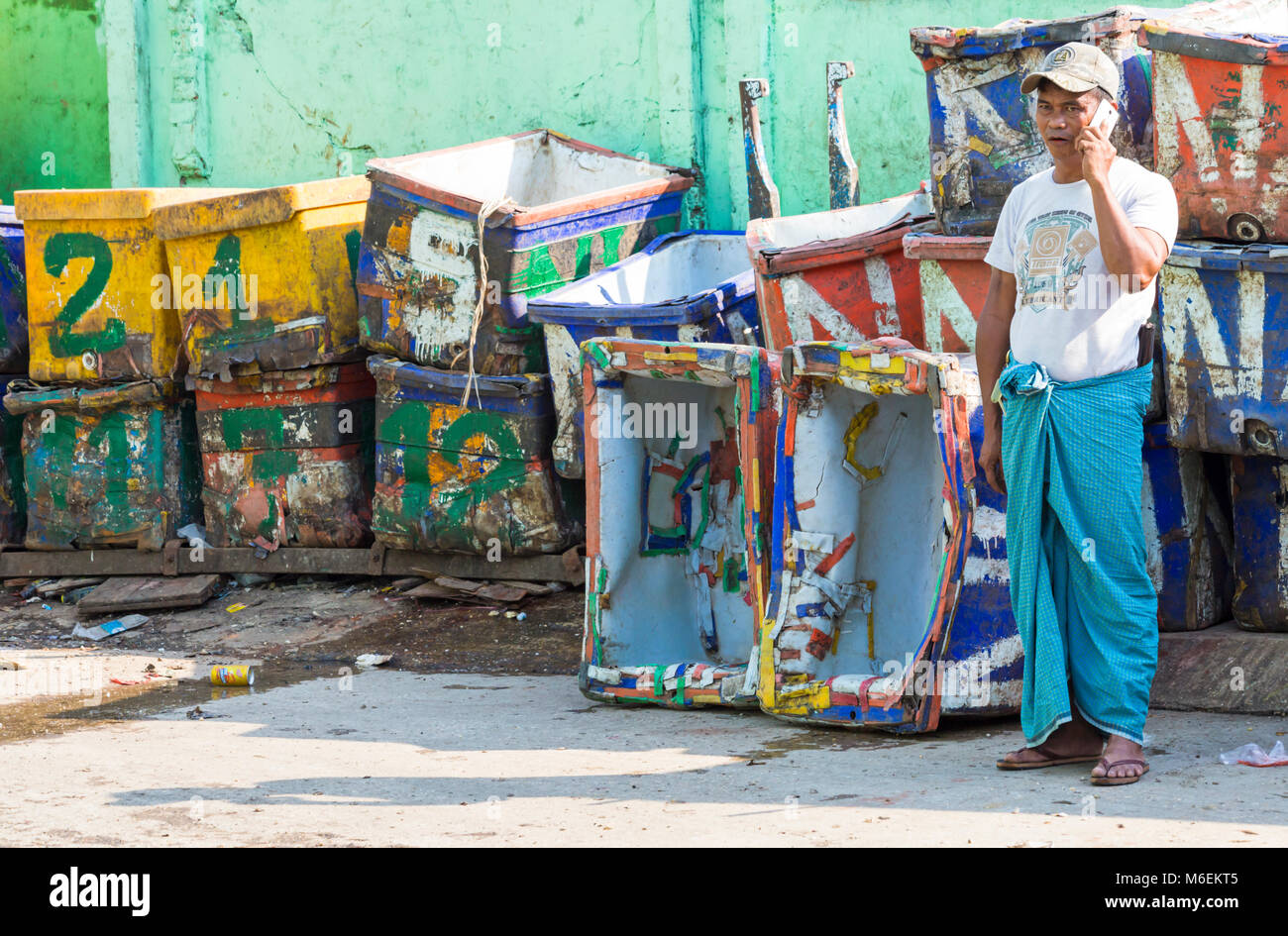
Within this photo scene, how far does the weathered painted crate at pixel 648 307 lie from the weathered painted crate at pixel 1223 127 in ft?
5.82

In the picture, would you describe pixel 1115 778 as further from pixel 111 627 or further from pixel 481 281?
pixel 111 627

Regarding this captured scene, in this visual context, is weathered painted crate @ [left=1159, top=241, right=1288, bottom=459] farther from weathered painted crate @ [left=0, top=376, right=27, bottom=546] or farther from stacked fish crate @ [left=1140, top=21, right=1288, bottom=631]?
weathered painted crate @ [left=0, top=376, right=27, bottom=546]

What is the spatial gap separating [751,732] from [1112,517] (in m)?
1.25

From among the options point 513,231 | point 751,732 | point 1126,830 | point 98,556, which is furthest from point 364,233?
point 1126,830

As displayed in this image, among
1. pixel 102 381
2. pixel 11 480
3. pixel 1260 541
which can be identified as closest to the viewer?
pixel 1260 541

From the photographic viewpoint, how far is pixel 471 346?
635 centimetres

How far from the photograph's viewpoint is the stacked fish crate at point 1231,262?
428cm

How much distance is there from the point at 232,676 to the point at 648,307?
194cm

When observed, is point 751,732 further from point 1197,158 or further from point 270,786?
point 1197,158

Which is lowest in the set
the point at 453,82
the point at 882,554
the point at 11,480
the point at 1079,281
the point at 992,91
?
the point at 882,554

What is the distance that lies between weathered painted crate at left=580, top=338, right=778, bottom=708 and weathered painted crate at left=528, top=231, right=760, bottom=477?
0.52 metres

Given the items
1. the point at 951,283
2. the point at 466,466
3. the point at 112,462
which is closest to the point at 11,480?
the point at 112,462


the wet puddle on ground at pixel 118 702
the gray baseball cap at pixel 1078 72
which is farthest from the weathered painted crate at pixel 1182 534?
the wet puddle on ground at pixel 118 702

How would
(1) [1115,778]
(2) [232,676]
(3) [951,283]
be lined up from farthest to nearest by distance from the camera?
(2) [232,676] → (3) [951,283] → (1) [1115,778]
